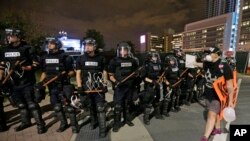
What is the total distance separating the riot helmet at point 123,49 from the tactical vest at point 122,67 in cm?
11

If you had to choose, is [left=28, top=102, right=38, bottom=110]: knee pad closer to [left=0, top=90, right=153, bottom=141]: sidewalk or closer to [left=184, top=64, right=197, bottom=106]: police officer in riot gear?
[left=0, top=90, right=153, bottom=141]: sidewalk

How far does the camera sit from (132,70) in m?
6.73

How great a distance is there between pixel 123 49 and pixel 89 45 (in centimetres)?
83

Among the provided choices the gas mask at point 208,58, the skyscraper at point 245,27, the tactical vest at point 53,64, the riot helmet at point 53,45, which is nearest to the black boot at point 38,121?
the tactical vest at point 53,64

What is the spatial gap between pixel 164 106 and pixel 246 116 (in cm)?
246

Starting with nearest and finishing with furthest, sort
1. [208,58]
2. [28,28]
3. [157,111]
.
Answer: [208,58] → [157,111] → [28,28]

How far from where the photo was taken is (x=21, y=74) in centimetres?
632

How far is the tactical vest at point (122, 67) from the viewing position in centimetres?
660

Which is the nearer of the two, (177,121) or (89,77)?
(89,77)

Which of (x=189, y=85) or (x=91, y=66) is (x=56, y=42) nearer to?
(x=91, y=66)

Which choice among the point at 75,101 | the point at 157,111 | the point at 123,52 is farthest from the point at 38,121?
the point at 157,111

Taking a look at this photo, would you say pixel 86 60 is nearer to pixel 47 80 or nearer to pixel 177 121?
pixel 47 80

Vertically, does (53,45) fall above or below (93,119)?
above

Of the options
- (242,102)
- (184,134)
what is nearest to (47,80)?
(184,134)
